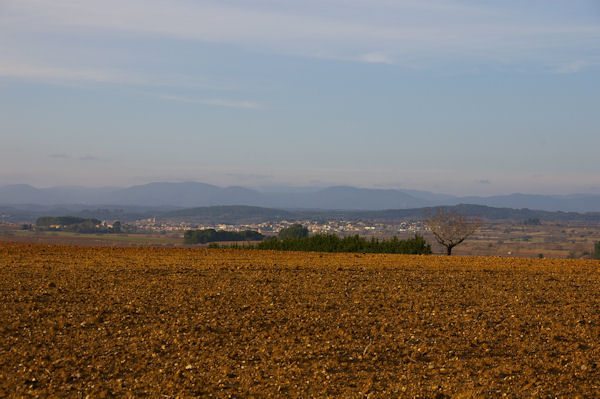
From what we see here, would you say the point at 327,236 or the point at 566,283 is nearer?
the point at 566,283

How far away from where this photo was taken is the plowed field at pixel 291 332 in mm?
8125

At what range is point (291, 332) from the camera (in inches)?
410

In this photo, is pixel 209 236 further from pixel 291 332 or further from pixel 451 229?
pixel 291 332

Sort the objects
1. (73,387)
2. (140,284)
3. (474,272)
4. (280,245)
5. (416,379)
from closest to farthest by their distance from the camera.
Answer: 1. (73,387)
2. (416,379)
3. (140,284)
4. (474,272)
5. (280,245)

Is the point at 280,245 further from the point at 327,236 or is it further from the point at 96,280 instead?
the point at 96,280

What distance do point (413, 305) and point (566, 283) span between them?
6.08 meters

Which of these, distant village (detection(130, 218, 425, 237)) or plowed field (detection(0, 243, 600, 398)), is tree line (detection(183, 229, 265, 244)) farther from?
plowed field (detection(0, 243, 600, 398))

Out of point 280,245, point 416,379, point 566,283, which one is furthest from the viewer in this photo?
point 280,245

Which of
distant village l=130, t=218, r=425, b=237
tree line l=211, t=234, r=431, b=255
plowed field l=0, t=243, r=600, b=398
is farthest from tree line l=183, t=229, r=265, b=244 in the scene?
plowed field l=0, t=243, r=600, b=398

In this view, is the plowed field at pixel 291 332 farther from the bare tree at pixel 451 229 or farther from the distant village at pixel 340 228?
the distant village at pixel 340 228

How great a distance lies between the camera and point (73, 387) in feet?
25.7

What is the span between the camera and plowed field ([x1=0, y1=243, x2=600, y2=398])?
8.12 meters

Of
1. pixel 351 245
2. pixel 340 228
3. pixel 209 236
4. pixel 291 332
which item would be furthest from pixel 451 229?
pixel 340 228

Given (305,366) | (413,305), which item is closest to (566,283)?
(413,305)
